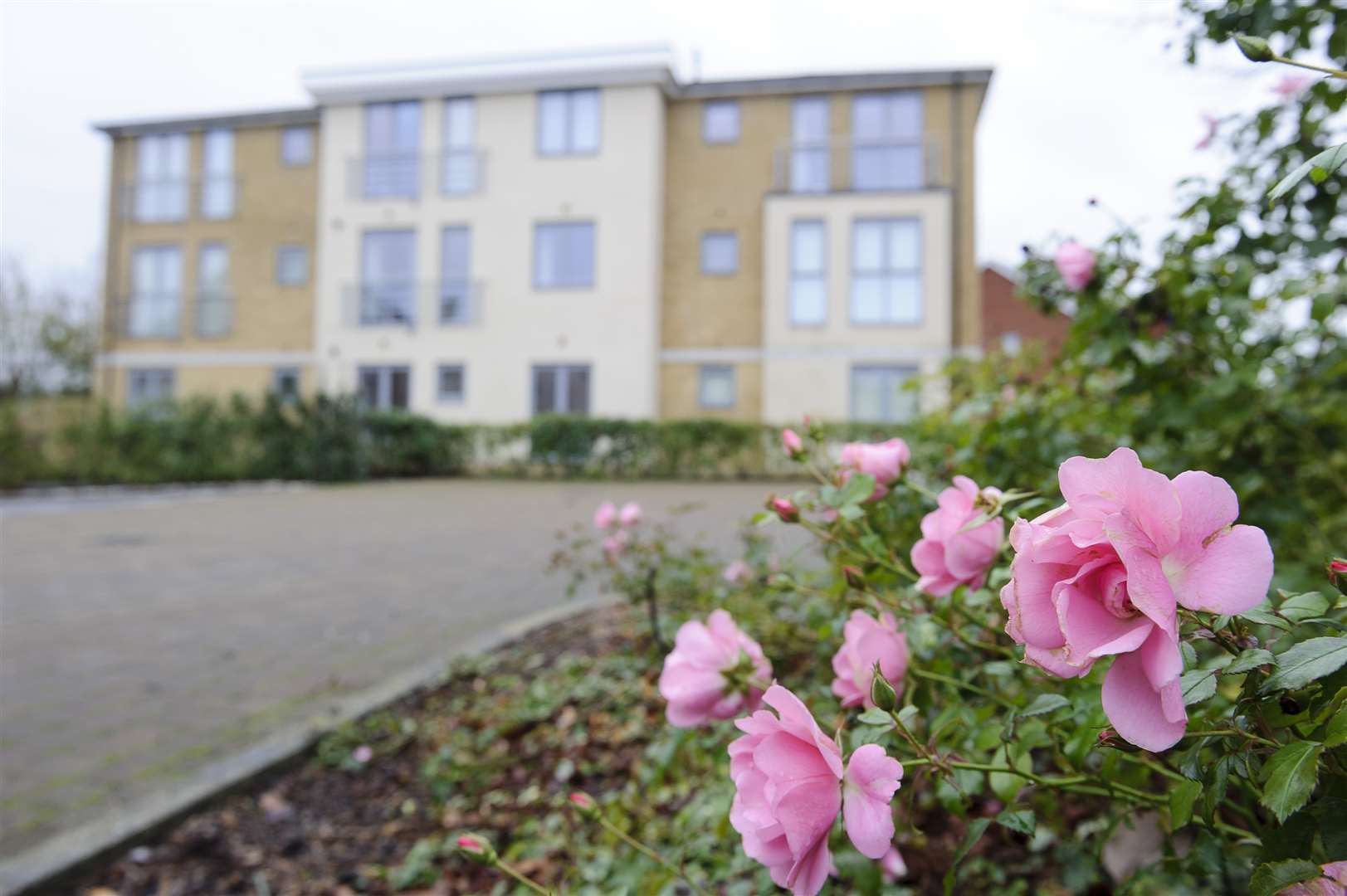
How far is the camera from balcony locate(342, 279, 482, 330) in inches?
725

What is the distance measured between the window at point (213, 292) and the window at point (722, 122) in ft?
36.6

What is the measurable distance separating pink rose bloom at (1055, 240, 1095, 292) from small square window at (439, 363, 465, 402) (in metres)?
17.5

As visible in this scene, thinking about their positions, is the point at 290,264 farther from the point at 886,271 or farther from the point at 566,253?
the point at 886,271

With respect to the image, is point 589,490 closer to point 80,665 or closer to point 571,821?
point 80,665

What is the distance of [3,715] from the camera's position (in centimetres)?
295

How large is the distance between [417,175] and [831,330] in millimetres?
9536

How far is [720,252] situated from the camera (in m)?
18.0

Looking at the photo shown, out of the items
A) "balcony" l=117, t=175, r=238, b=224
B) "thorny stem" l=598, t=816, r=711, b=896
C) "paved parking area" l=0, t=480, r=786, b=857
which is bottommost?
"paved parking area" l=0, t=480, r=786, b=857

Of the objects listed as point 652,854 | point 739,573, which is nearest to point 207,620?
point 739,573

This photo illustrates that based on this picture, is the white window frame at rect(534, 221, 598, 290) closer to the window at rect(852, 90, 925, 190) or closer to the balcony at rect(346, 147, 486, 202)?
the balcony at rect(346, 147, 486, 202)

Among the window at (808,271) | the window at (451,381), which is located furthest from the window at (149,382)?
the window at (808,271)

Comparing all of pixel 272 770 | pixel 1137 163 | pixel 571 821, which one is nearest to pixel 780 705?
pixel 571 821

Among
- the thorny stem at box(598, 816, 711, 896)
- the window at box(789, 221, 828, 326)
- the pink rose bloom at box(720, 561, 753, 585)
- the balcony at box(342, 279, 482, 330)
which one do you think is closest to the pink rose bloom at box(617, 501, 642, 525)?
the pink rose bloom at box(720, 561, 753, 585)

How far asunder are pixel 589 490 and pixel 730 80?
32.8 ft
